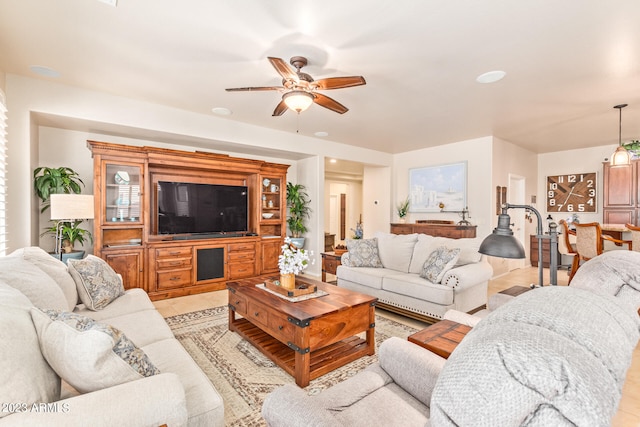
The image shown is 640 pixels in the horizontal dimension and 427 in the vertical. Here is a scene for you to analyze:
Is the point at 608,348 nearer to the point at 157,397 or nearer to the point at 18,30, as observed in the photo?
the point at 157,397

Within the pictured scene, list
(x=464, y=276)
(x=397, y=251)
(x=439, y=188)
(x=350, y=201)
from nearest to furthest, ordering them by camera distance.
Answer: (x=464, y=276)
(x=397, y=251)
(x=439, y=188)
(x=350, y=201)

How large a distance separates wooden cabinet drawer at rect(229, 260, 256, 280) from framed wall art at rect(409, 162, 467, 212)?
3723mm

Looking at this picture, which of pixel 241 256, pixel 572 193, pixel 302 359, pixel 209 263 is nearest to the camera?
pixel 302 359

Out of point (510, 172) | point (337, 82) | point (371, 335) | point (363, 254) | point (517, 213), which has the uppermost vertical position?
point (337, 82)

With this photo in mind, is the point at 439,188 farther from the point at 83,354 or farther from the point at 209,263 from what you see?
the point at 83,354

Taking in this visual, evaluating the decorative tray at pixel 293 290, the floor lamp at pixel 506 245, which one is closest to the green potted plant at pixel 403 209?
the decorative tray at pixel 293 290

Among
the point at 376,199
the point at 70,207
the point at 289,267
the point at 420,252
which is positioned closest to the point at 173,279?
the point at 70,207

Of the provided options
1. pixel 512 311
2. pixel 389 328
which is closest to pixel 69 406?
pixel 512 311

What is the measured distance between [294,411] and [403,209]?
20.1 feet

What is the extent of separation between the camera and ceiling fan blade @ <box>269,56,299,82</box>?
7.40 feet

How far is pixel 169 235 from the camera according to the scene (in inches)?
175

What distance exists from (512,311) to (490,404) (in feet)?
0.91

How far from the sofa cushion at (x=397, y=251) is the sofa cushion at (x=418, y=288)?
273mm

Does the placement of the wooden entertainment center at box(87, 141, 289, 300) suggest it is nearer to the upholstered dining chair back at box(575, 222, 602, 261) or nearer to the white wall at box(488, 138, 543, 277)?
the white wall at box(488, 138, 543, 277)
